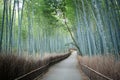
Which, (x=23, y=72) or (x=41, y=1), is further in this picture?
(x=41, y=1)

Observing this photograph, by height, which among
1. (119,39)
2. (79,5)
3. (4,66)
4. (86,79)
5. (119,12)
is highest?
(79,5)

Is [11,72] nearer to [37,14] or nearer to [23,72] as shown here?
[23,72]

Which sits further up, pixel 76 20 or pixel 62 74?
pixel 76 20

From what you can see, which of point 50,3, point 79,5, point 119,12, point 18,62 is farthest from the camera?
point 50,3

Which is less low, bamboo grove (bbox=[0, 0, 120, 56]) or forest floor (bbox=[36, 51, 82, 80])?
bamboo grove (bbox=[0, 0, 120, 56])

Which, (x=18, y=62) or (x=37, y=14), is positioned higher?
(x=37, y=14)

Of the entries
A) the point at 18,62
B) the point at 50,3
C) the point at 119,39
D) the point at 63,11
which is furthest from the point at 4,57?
the point at 63,11

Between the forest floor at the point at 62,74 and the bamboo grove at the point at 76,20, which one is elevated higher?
the bamboo grove at the point at 76,20

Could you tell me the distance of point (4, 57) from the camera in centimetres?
528

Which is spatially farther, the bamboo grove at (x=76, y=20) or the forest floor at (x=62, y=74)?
the forest floor at (x=62, y=74)

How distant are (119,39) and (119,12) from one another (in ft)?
5.54

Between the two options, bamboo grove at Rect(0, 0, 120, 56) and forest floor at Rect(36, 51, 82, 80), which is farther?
forest floor at Rect(36, 51, 82, 80)

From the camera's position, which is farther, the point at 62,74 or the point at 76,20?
the point at 76,20

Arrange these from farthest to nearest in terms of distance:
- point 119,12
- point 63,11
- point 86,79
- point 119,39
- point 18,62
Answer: point 63,11 < point 86,79 < point 119,12 < point 119,39 < point 18,62
